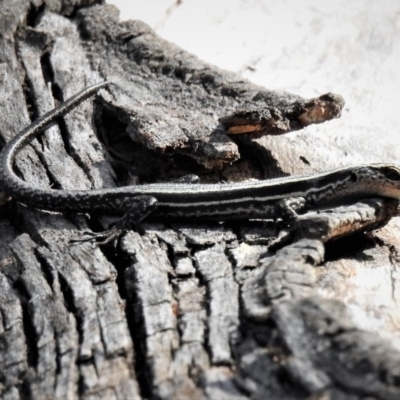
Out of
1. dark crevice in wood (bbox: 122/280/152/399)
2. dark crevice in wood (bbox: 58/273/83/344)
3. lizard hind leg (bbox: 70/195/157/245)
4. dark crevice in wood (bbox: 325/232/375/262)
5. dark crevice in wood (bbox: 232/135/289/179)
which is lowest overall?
dark crevice in wood (bbox: 122/280/152/399)

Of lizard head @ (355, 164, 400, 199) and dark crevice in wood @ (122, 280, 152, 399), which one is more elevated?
lizard head @ (355, 164, 400, 199)

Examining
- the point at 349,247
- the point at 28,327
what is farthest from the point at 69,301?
the point at 349,247

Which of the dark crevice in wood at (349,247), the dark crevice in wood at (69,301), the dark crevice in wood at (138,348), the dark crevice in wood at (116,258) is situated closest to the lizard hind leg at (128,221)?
the dark crevice in wood at (116,258)

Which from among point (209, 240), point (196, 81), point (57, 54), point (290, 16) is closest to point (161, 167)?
point (196, 81)

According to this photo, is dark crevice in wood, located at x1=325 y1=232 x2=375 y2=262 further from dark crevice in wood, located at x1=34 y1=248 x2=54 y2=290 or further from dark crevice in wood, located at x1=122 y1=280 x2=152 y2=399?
dark crevice in wood, located at x1=34 y1=248 x2=54 y2=290

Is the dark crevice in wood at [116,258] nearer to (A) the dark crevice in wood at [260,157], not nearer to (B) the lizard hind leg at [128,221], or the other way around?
(B) the lizard hind leg at [128,221]

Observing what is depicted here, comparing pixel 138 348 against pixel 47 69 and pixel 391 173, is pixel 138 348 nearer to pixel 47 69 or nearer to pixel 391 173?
pixel 391 173

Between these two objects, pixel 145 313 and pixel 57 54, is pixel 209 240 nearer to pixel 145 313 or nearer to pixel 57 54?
pixel 145 313

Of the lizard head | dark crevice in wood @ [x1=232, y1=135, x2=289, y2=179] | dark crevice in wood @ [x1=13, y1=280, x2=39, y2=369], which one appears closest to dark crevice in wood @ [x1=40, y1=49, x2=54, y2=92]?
dark crevice in wood @ [x1=232, y1=135, x2=289, y2=179]
